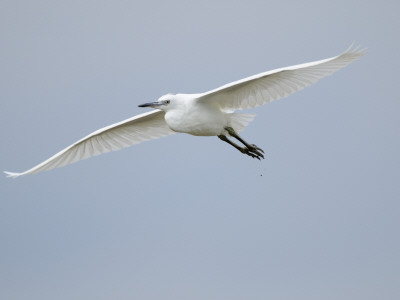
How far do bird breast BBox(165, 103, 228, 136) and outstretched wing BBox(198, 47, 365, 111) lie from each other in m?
0.18

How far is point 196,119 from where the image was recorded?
14180 mm

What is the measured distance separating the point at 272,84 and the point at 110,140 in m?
3.60

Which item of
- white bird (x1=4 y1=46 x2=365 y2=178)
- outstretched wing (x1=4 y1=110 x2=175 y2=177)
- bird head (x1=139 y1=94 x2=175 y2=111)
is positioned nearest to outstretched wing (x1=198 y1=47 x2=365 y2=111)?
white bird (x1=4 y1=46 x2=365 y2=178)

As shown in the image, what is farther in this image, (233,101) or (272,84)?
(233,101)

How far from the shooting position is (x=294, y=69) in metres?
13.8

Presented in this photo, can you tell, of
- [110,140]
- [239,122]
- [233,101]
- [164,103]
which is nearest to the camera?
[164,103]

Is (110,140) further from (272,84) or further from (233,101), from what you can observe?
(272,84)

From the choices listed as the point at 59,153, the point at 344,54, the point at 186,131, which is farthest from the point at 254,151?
the point at 59,153

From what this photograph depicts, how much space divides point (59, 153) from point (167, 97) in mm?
2872

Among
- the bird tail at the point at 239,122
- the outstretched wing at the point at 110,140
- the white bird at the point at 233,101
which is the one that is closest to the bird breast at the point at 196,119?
the white bird at the point at 233,101

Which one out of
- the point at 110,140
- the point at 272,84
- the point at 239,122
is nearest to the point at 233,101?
the point at 239,122

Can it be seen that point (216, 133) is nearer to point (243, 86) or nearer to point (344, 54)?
point (243, 86)

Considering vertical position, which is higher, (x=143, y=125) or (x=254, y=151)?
(x=143, y=125)

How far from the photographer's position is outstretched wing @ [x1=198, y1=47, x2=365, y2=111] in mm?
13711
